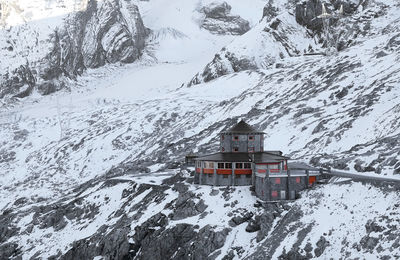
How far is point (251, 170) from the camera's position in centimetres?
6388

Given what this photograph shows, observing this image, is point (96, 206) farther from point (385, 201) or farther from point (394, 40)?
point (394, 40)

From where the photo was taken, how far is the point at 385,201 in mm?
46625

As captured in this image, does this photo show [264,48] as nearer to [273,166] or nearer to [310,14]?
[310,14]

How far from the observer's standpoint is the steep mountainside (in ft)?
165

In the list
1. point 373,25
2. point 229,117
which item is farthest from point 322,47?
point 229,117

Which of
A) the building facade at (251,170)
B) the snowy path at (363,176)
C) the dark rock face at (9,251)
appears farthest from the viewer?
the dark rock face at (9,251)

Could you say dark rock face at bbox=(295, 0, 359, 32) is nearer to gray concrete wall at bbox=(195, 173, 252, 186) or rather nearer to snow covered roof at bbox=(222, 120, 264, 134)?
snow covered roof at bbox=(222, 120, 264, 134)

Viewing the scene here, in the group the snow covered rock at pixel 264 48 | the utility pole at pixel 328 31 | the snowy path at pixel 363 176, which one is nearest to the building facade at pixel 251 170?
the snowy path at pixel 363 176

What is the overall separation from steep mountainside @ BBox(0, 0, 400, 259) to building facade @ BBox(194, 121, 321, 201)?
2.04 meters

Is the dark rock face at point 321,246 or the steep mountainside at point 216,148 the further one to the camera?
the steep mountainside at point 216,148

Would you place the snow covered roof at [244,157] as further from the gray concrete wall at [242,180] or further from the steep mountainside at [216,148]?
the steep mountainside at [216,148]

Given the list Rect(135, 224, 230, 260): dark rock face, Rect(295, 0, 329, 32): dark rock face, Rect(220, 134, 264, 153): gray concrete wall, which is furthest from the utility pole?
Rect(135, 224, 230, 260): dark rock face

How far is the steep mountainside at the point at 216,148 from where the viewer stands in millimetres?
50438

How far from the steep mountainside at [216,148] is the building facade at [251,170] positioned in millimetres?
2043
